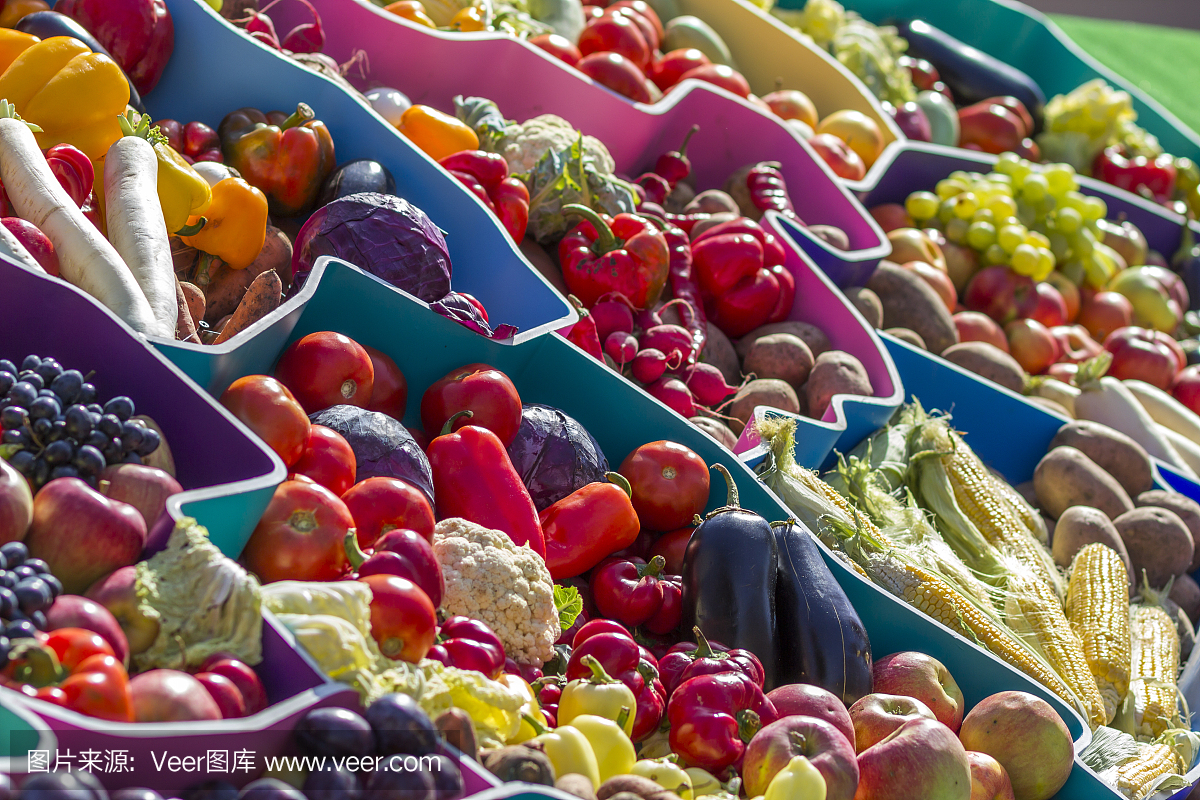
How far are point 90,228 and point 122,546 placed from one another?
2.42ft

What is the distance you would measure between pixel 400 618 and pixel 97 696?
412 mm

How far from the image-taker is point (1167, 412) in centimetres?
394

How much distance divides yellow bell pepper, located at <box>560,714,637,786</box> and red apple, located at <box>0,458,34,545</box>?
0.84 m

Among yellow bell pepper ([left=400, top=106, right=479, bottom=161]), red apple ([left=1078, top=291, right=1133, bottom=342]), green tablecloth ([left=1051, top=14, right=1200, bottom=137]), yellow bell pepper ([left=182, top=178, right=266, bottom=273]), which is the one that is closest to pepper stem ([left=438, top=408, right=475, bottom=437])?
yellow bell pepper ([left=182, top=178, right=266, bottom=273])

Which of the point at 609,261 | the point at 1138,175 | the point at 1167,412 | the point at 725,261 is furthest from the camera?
the point at 1138,175

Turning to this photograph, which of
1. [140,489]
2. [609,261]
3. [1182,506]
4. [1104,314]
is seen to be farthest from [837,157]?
[140,489]

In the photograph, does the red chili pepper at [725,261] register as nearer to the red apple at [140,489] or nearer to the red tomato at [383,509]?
the red tomato at [383,509]

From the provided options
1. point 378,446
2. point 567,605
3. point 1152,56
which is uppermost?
Result: point 1152,56

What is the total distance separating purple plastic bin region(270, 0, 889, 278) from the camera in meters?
3.26

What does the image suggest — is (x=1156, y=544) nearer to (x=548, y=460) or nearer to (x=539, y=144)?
(x=548, y=460)

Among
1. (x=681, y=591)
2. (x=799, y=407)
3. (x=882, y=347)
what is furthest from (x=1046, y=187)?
(x=681, y=591)

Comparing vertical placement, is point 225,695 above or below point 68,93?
below

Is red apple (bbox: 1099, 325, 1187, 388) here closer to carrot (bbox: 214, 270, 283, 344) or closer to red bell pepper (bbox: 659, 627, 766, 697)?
red bell pepper (bbox: 659, 627, 766, 697)

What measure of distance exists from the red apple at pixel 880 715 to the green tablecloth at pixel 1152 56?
20.9 feet
